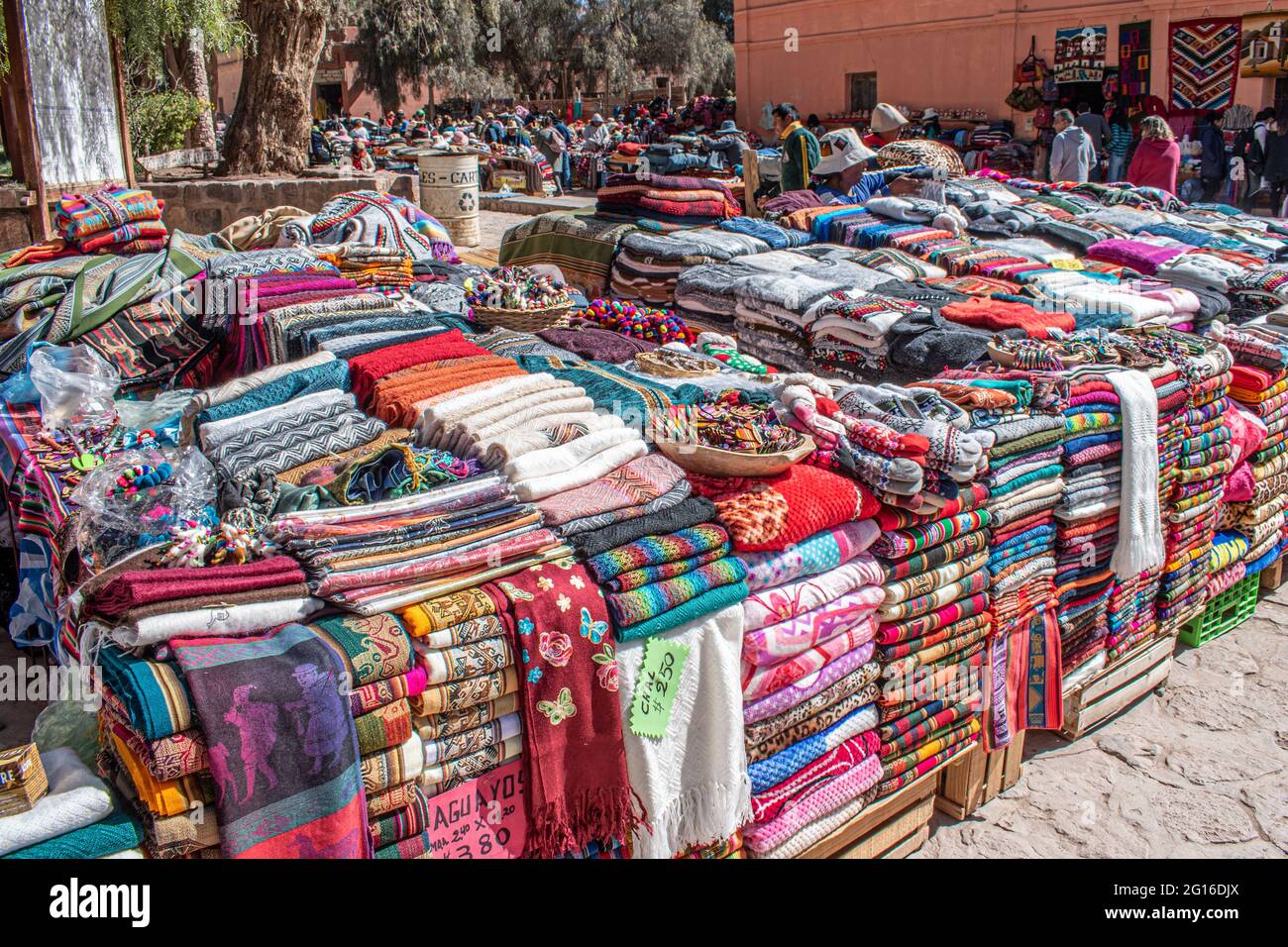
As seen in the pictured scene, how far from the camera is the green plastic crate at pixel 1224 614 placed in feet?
15.0

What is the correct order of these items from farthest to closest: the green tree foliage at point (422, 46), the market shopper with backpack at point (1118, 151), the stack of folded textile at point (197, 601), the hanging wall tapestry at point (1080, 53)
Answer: the green tree foliage at point (422, 46) < the hanging wall tapestry at point (1080, 53) < the market shopper with backpack at point (1118, 151) < the stack of folded textile at point (197, 601)

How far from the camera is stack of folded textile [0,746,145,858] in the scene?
A: 1.81 metres

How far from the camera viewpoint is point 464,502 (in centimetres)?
245

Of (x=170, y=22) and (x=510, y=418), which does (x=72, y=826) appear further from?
(x=170, y=22)

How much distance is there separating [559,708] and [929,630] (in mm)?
1306

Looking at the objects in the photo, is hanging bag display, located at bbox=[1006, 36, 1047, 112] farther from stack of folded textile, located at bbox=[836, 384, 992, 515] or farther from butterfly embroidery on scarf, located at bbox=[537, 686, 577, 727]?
butterfly embroidery on scarf, located at bbox=[537, 686, 577, 727]

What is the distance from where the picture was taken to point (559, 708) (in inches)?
91.9

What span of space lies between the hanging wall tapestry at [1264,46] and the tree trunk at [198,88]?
45.2ft

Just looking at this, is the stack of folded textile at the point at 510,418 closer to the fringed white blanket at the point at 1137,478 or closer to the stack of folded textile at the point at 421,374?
the stack of folded textile at the point at 421,374

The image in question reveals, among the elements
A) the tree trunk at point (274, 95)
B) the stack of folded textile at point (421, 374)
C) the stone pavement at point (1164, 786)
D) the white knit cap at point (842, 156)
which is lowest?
the stone pavement at point (1164, 786)

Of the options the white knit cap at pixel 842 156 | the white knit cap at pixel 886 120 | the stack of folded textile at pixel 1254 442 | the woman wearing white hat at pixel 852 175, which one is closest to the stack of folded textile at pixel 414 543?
the stack of folded textile at pixel 1254 442

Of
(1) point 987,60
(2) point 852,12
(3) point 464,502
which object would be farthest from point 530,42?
(3) point 464,502

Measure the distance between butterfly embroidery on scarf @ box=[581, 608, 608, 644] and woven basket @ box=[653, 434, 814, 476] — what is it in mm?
617

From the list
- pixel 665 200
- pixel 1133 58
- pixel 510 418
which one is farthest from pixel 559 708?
pixel 1133 58
